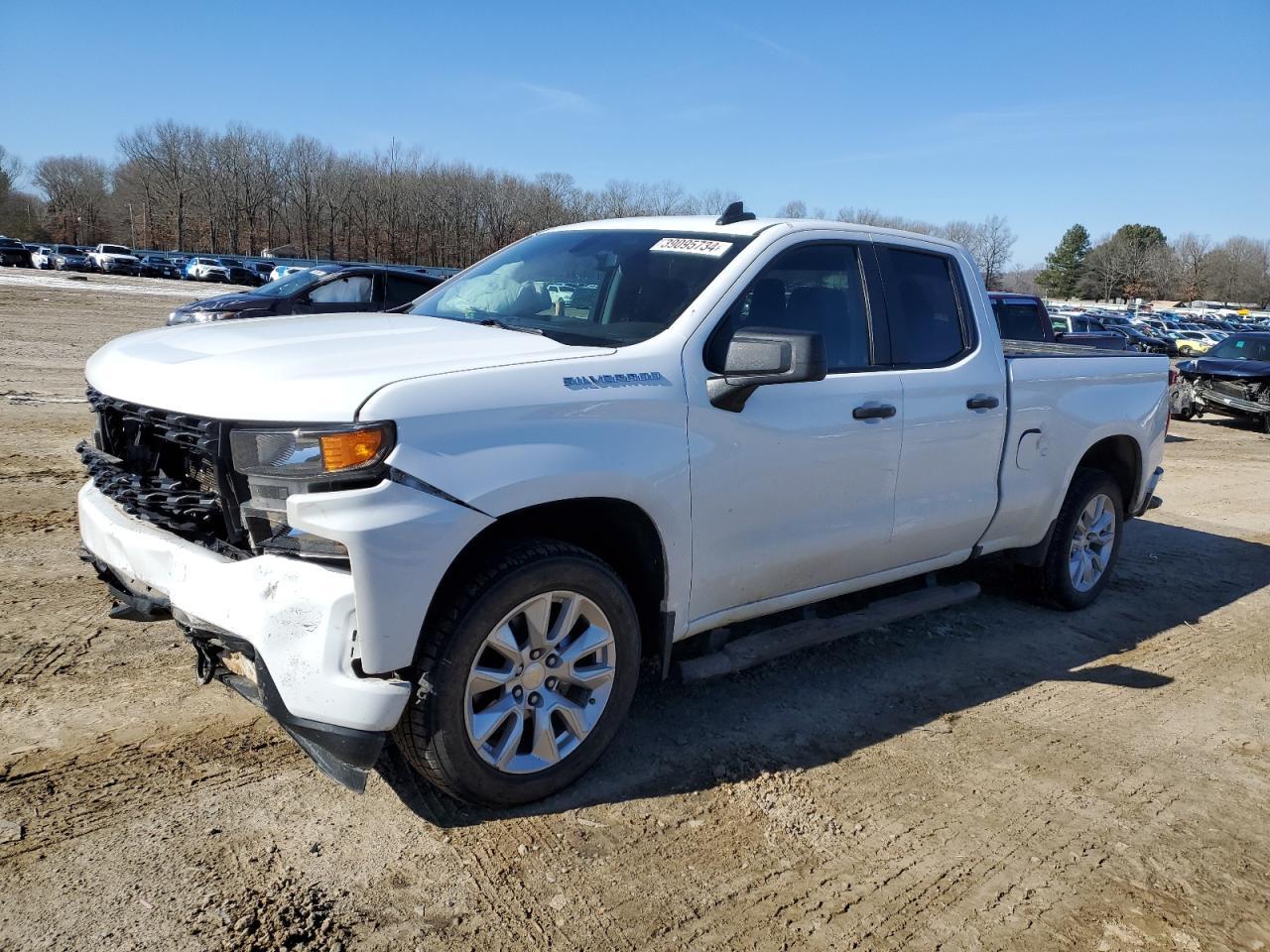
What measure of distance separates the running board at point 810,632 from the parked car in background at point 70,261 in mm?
60342

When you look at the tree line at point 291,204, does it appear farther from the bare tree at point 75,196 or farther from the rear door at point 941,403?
the rear door at point 941,403

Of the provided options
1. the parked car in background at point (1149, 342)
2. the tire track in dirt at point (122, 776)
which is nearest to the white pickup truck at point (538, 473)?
the tire track in dirt at point (122, 776)

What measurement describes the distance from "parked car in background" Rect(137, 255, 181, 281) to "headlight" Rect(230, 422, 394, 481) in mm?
62032

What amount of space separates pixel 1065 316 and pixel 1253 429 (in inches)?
286

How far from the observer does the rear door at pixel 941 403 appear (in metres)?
4.35

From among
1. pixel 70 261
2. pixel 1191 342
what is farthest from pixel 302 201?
pixel 1191 342

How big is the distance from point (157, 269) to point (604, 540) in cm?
6347

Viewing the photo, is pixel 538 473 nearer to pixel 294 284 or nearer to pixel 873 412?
pixel 873 412

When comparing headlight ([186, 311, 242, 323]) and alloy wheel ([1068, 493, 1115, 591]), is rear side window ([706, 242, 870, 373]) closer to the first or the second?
alloy wheel ([1068, 493, 1115, 591])

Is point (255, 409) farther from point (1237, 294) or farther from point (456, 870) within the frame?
point (1237, 294)

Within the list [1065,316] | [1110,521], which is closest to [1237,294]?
[1065,316]

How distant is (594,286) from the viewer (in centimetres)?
402

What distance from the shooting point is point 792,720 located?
4066mm

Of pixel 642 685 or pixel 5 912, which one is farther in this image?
pixel 642 685
